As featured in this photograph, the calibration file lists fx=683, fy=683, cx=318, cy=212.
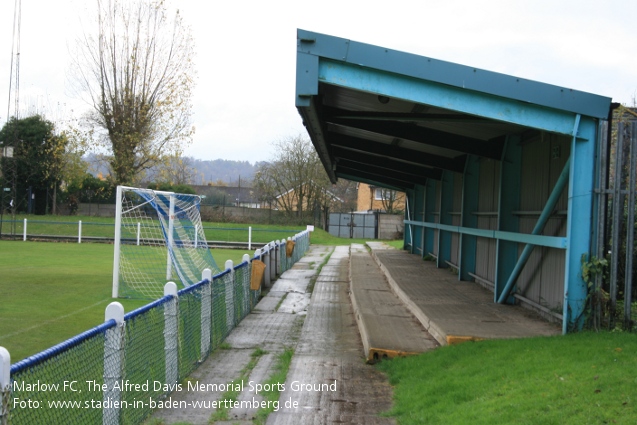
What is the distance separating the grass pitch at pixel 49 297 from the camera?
33.0 ft

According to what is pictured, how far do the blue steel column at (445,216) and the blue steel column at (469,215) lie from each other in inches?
114

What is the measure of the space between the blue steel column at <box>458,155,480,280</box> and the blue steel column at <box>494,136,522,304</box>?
10.1 ft

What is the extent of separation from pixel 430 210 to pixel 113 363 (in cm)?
1756

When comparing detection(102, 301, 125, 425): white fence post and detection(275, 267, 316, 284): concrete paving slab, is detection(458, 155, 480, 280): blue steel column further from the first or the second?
detection(102, 301, 125, 425): white fence post

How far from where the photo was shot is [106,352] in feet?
16.4

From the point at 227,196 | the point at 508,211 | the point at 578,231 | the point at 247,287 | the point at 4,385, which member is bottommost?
the point at 247,287

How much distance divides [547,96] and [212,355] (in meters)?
5.15

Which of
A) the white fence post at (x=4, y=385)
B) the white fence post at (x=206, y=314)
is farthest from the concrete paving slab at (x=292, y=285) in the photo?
the white fence post at (x=4, y=385)

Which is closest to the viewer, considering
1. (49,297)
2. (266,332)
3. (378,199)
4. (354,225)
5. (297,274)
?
(266,332)

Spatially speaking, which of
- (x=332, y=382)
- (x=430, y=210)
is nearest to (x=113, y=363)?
(x=332, y=382)

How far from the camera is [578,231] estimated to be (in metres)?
7.71

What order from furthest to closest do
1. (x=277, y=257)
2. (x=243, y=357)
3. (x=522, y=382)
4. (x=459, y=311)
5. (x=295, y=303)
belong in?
(x=277, y=257) < (x=295, y=303) < (x=459, y=311) < (x=243, y=357) < (x=522, y=382)

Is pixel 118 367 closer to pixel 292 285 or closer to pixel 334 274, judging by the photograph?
pixel 292 285

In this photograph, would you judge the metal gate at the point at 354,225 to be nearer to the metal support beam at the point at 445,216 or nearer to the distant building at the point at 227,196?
the distant building at the point at 227,196
